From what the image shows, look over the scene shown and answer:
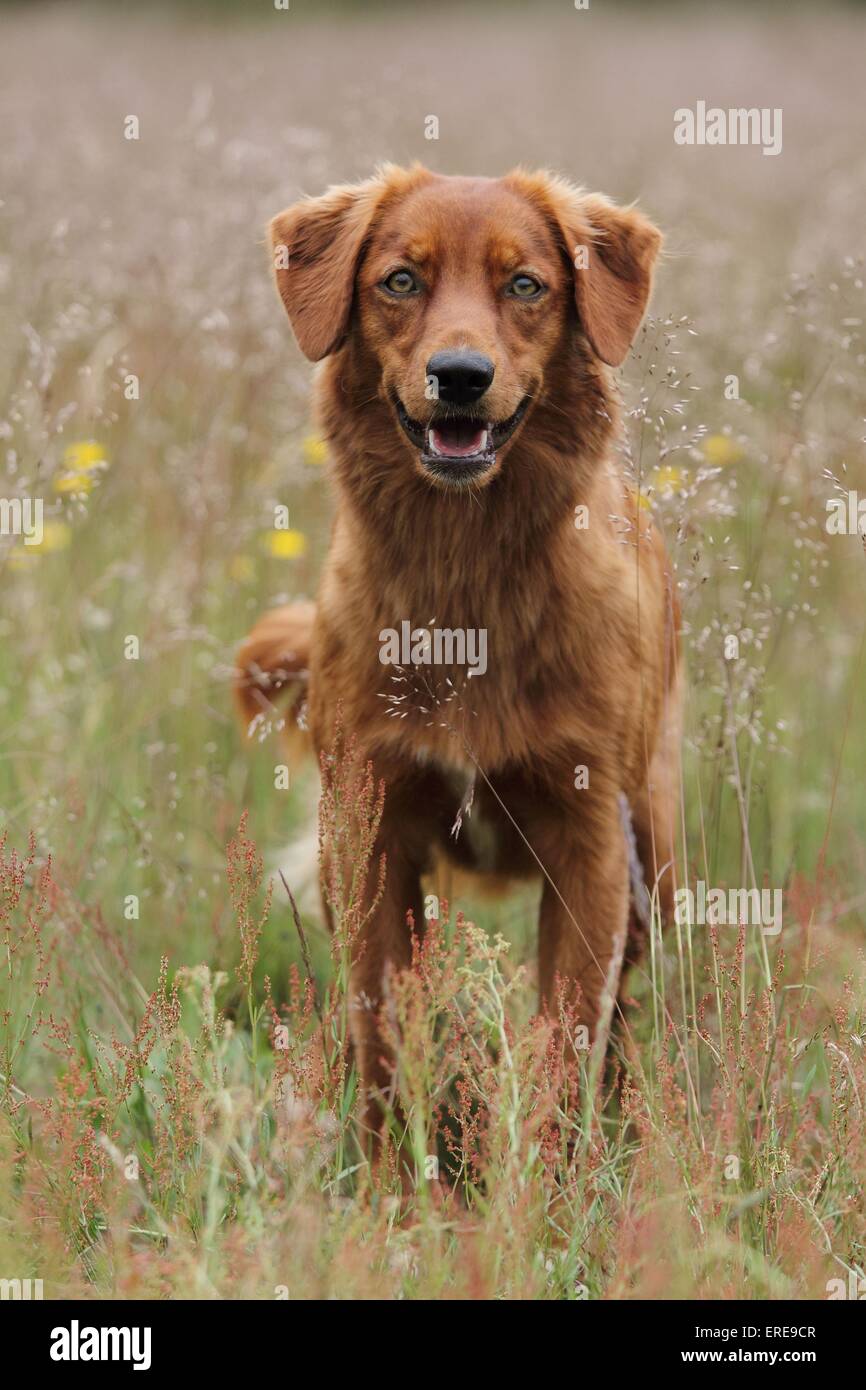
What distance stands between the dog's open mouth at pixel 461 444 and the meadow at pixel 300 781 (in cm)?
33

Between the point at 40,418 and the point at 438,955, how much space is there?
176 cm

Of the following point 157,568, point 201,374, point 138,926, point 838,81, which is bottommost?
point 138,926

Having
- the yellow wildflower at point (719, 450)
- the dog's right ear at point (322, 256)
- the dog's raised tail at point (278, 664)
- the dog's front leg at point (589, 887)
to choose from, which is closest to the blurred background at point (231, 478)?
the yellow wildflower at point (719, 450)

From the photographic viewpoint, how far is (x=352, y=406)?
3.09m

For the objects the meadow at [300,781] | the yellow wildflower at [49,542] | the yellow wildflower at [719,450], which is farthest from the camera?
the yellow wildflower at [719,450]

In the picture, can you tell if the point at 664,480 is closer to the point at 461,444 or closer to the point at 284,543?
the point at 461,444

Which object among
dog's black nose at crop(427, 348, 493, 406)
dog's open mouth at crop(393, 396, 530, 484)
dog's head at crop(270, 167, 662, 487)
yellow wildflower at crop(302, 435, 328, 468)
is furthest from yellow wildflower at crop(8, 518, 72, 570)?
dog's black nose at crop(427, 348, 493, 406)

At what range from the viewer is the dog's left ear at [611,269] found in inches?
116

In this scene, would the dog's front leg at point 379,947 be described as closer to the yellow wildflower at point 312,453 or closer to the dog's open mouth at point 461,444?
the dog's open mouth at point 461,444

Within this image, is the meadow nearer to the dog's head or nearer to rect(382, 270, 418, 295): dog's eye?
the dog's head

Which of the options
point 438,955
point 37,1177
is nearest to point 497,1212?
point 438,955

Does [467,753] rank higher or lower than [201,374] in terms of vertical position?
lower

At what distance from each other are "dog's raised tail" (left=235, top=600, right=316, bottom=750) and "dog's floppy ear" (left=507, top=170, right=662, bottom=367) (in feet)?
4.02

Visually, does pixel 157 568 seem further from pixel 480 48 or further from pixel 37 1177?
pixel 480 48
